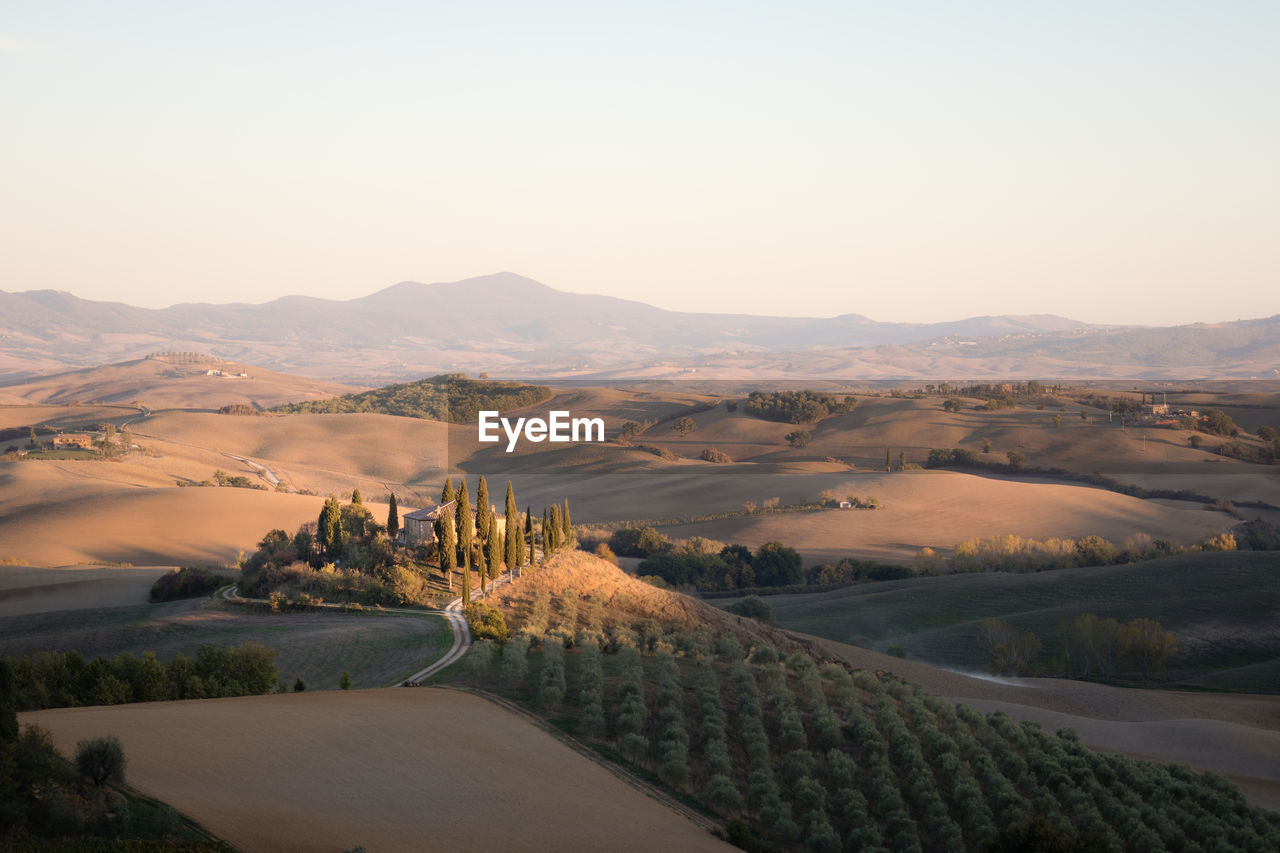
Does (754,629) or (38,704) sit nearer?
(38,704)

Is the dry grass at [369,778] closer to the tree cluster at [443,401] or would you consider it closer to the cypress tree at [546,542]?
the cypress tree at [546,542]

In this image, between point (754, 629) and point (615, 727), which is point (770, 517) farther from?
point (615, 727)

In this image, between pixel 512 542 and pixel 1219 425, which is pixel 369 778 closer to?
pixel 512 542

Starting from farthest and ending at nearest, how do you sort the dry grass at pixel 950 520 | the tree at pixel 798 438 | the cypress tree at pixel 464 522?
the tree at pixel 798 438 → the dry grass at pixel 950 520 → the cypress tree at pixel 464 522

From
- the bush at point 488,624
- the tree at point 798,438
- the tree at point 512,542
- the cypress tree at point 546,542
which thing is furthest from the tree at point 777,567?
the tree at point 798,438

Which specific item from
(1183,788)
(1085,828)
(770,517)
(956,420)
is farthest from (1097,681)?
(956,420)

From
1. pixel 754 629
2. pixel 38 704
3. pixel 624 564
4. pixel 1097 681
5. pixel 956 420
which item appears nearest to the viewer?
pixel 38 704

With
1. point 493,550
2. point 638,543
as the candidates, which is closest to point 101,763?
point 493,550
